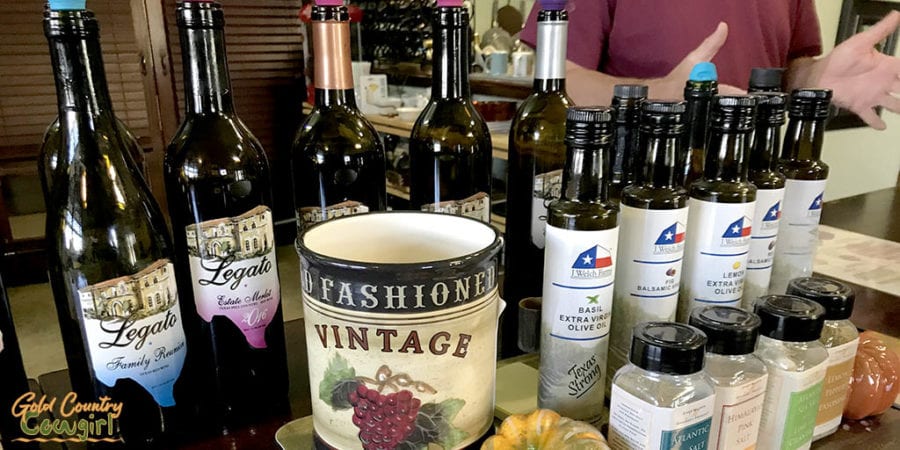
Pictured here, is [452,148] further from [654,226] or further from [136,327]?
[136,327]

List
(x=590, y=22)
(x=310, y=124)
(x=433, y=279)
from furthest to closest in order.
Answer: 1. (x=590, y=22)
2. (x=310, y=124)
3. (x=433, y=279)

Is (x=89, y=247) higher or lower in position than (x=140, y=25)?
lower

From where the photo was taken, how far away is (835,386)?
52 cm

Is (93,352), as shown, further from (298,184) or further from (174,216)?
(298,184)

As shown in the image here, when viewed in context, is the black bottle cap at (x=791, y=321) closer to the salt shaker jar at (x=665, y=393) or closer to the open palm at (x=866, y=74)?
the salt shaker jar at (x=665, y=393)

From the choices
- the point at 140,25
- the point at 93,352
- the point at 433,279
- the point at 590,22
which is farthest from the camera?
the point at 140,25

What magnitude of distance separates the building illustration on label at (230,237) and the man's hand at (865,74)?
3.02ft

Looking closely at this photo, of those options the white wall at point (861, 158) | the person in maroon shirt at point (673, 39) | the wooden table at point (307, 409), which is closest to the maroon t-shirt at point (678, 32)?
the person in maroon shirt at point (673, 39)

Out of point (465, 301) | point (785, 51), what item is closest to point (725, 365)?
point (465, 301)

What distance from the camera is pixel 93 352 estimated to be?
19.1 inches

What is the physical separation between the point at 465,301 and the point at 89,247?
0.32 meters

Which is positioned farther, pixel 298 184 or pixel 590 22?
pixel 590 22

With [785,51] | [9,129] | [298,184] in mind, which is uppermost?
[785,51]

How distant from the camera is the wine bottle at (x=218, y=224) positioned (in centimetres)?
52
